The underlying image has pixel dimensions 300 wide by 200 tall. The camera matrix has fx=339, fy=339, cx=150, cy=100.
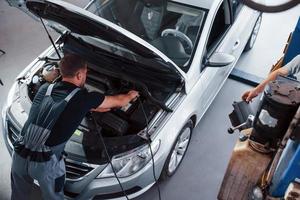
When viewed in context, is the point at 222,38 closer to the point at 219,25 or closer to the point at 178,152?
the point at 219,25

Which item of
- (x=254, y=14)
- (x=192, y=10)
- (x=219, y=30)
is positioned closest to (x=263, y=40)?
(x=254, y=14)

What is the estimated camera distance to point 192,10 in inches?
127

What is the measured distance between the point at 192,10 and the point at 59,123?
1712mm

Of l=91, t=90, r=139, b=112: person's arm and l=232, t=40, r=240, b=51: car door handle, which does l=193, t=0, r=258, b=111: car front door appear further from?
l=91, t=90, r=139, b=112: person's arm

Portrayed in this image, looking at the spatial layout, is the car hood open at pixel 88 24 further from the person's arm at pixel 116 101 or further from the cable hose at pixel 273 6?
the cable hose at pixel 273 6

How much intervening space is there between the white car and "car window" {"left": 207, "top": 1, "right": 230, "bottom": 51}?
0.01 metres

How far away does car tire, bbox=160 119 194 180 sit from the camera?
3035 mm

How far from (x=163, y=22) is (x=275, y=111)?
2.06 metres

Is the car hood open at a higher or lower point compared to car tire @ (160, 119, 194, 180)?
higher

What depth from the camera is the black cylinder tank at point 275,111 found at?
141cm

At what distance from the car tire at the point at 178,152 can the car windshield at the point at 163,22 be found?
59 cm

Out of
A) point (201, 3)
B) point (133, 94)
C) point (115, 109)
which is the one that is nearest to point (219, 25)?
point (201, 3)

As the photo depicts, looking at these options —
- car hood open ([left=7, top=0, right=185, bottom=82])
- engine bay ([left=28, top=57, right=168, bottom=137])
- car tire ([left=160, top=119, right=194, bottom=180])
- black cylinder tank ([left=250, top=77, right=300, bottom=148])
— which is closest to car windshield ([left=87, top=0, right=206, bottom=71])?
car hood open ([left=7, top=0, right=185, bottom=82])

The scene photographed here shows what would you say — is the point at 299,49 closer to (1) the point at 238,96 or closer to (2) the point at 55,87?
(1) the point at 238,96
